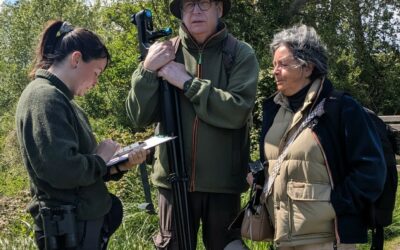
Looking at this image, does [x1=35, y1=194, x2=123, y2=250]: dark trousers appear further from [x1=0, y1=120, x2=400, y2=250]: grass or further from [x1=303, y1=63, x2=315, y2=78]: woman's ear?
[x1=0, y1=120, x2=400, y2=250]: grass

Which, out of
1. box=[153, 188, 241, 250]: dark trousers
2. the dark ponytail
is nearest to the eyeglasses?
the dark ponytail

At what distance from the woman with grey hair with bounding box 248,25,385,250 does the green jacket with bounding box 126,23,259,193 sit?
1.13 feet

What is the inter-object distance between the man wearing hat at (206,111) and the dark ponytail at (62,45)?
546mm

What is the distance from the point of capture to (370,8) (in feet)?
49.5

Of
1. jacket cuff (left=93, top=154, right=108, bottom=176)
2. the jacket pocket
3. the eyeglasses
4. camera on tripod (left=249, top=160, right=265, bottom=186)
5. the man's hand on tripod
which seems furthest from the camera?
the eyeglasses

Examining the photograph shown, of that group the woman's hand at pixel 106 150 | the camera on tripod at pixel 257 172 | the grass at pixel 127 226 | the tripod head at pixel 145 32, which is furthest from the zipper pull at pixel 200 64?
the grass at pixel 127 226

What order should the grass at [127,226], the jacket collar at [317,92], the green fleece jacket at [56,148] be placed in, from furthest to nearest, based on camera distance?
the grass at [127,226]
the jacket collar at [317,92]
the green fleece jacket at [56,148]

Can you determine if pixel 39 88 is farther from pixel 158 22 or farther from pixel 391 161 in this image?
pixel 158 22

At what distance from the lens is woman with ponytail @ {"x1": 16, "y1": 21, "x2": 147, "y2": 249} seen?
101 inches

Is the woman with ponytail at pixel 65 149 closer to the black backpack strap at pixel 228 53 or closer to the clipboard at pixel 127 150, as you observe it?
the clipboard at pixel 127 150

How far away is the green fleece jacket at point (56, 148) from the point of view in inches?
99.9

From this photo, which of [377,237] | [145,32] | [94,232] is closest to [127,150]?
[94,232]

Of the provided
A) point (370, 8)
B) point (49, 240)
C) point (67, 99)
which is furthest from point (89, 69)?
point (370, 8)

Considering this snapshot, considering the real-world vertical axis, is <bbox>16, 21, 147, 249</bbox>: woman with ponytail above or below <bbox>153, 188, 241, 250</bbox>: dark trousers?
above
